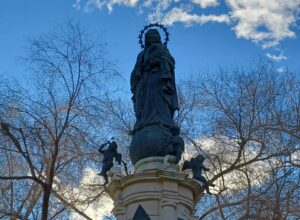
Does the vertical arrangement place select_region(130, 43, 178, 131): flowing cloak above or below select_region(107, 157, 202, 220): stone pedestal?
above

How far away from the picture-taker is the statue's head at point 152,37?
10804 mm

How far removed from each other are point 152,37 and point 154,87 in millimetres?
1297

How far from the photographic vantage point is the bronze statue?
30.2ft

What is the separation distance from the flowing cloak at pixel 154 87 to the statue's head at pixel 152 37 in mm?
223

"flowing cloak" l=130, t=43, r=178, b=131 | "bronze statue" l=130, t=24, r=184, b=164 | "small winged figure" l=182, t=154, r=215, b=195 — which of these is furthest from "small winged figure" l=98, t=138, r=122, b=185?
"small winged figure" l=182, t=154, r=215, b=195

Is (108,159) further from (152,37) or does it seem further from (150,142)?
(152,37)

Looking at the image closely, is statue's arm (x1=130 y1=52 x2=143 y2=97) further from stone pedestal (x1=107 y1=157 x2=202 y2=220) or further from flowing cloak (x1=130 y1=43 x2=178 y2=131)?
stone pedestal (x1=107 y1=157 x2=202 y2=220)

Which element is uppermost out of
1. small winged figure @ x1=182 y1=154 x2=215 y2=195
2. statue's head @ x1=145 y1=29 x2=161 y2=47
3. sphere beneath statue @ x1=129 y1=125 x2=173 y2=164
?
statue's head @ x1=145 y1=29 x2=161 y2=47

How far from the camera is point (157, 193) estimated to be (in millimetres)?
8414

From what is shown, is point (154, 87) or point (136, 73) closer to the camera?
point (154, 87)

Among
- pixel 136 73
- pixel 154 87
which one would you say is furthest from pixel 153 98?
pixel 136 73

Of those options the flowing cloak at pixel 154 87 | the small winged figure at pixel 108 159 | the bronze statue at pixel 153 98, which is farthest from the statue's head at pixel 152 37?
the small winged figure at pixel 108 159

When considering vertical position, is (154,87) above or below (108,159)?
above

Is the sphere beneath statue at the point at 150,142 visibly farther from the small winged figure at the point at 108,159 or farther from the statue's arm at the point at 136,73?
the statue's arm at the point at 136,73
